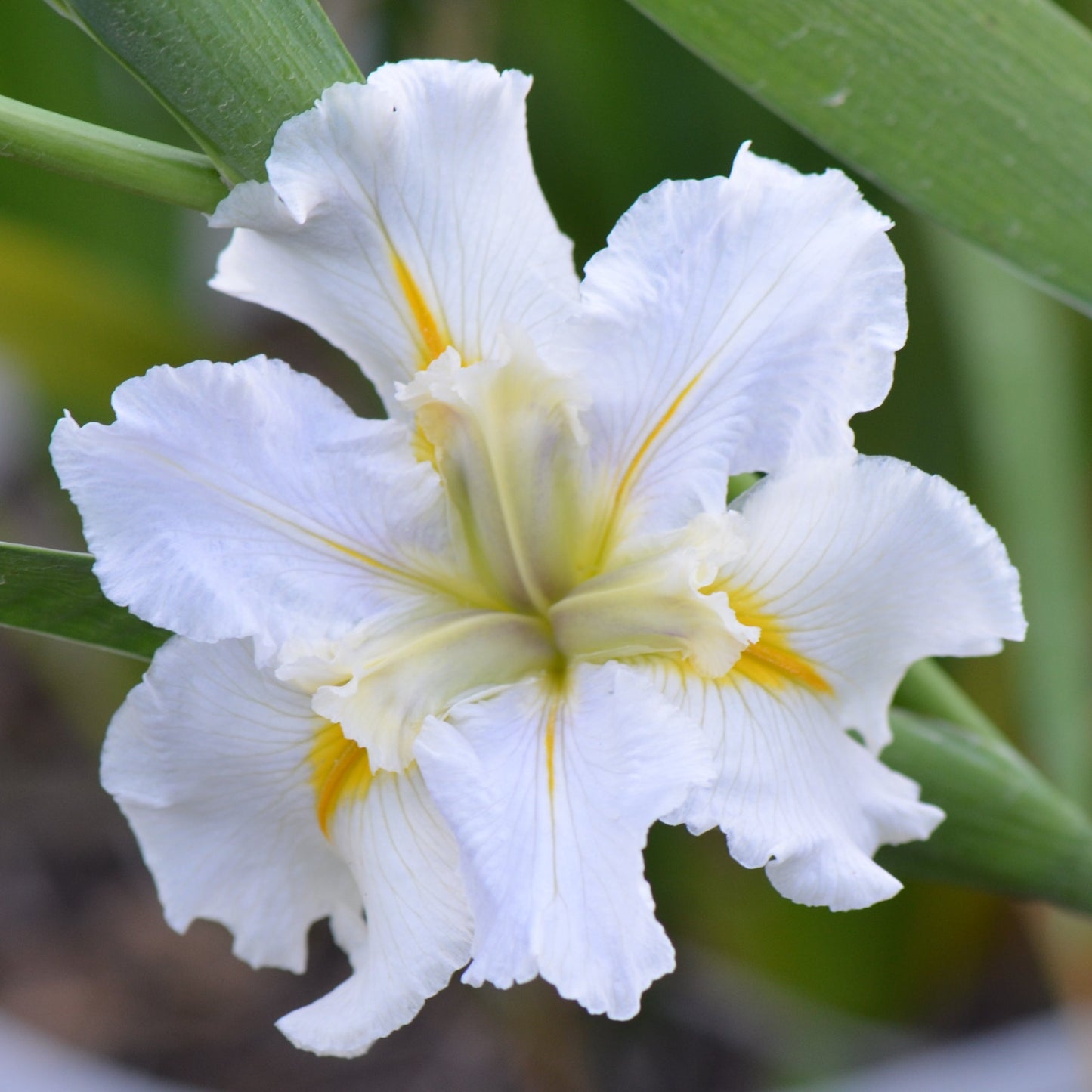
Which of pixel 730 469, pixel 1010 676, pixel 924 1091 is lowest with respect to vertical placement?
pixel 924 1091

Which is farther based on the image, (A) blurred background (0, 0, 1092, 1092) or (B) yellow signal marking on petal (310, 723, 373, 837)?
(A) blurred background (0, 0, 1092, 1092)

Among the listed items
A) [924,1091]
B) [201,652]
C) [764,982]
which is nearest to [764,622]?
[201,652]

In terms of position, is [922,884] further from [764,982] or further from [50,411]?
[50,411]

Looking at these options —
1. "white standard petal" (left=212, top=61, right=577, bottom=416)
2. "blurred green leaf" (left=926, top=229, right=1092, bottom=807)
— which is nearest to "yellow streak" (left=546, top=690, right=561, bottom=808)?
"white standard petal" (left=212, top=61, right=577, bottom=416)

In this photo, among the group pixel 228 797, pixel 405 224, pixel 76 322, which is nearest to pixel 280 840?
pixel 228 797

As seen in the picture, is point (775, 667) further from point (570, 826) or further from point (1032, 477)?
point (1032, 477)

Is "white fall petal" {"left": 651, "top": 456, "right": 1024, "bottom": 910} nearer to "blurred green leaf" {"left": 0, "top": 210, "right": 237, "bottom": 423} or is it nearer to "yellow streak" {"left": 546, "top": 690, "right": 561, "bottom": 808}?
"yellow streak" {"left": 546, "top": 690, "right": 561, "bottom": 808}
